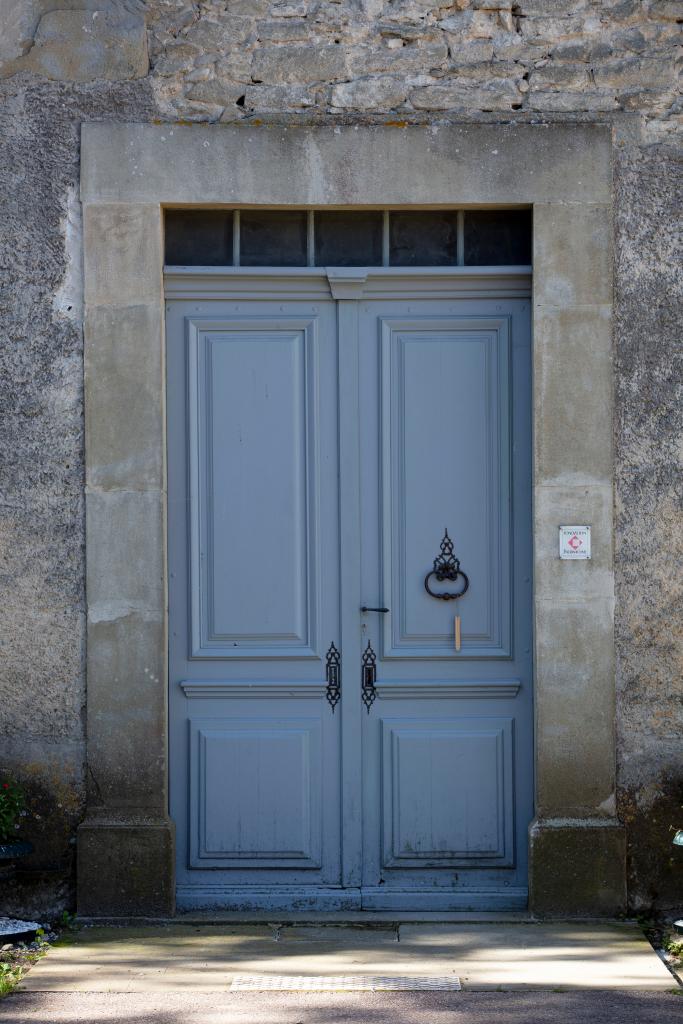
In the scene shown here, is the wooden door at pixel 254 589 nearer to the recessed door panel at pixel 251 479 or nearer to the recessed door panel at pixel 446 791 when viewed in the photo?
the recessed door panel at pixel 251 479

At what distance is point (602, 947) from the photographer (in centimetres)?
496

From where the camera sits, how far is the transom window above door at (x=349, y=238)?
5.57 metres

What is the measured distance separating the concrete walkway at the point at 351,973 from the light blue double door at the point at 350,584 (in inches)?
17.8

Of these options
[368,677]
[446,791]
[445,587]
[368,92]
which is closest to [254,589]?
[368,677]

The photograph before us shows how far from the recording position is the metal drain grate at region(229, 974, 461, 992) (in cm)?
452

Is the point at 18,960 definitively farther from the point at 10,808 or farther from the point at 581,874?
the point at 581,874

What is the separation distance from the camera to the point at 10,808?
5.25 m

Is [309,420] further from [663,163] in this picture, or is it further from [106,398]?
[663,163]

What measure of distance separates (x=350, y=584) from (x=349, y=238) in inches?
58.0

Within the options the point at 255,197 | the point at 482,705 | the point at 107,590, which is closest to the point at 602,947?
the point at 482,705

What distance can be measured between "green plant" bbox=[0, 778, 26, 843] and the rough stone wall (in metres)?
0.06

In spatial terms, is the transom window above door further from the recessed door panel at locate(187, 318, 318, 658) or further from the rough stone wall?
the rough stone wall

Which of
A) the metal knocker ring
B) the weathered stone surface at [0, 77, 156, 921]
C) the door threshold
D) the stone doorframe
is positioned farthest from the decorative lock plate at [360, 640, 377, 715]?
the weathered stone surface at [0, 77, 156, 921]

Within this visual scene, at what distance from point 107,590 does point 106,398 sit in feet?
2.58
